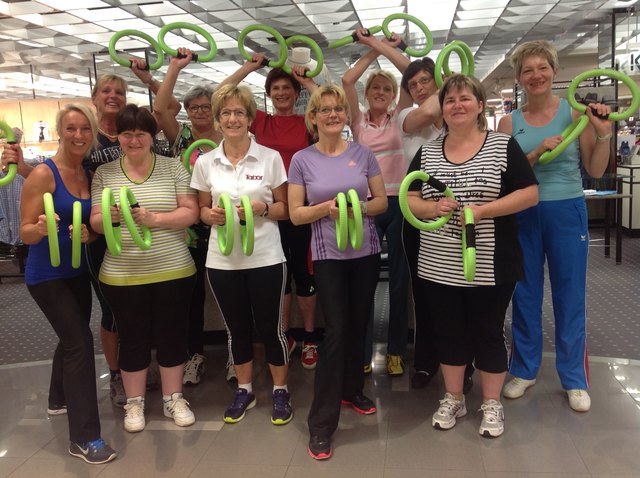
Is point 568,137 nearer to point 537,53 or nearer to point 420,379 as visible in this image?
point 537,53

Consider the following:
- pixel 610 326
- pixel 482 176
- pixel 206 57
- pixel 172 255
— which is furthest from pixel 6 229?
pixel 610 326

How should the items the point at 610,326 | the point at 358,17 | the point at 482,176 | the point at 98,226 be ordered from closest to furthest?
the point at 482,176
the point at 98,226
the point at 610,326
the point at 358,17

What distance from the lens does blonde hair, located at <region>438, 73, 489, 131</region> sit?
2.37 metres

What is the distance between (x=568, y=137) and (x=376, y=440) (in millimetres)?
1674

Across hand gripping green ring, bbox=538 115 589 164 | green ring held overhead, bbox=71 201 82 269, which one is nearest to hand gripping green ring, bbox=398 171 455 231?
hand gripping green ring, bbox=538 115 589 164

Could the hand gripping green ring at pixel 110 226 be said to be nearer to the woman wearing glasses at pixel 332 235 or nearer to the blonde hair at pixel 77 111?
the blonde hair at pixel 77 111

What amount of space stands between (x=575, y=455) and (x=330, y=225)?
4.84 feet

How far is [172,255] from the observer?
2.64 meters

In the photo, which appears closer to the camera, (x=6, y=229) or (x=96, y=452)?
(x=96, y=452)

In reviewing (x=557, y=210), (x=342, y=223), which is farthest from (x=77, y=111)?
(x=557, y=210)

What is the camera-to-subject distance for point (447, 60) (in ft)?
9.73

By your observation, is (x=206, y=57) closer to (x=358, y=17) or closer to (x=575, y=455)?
(x=575, y=455)

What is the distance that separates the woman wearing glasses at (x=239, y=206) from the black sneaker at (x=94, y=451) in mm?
800

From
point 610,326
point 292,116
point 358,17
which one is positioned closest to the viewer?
point 292,116
